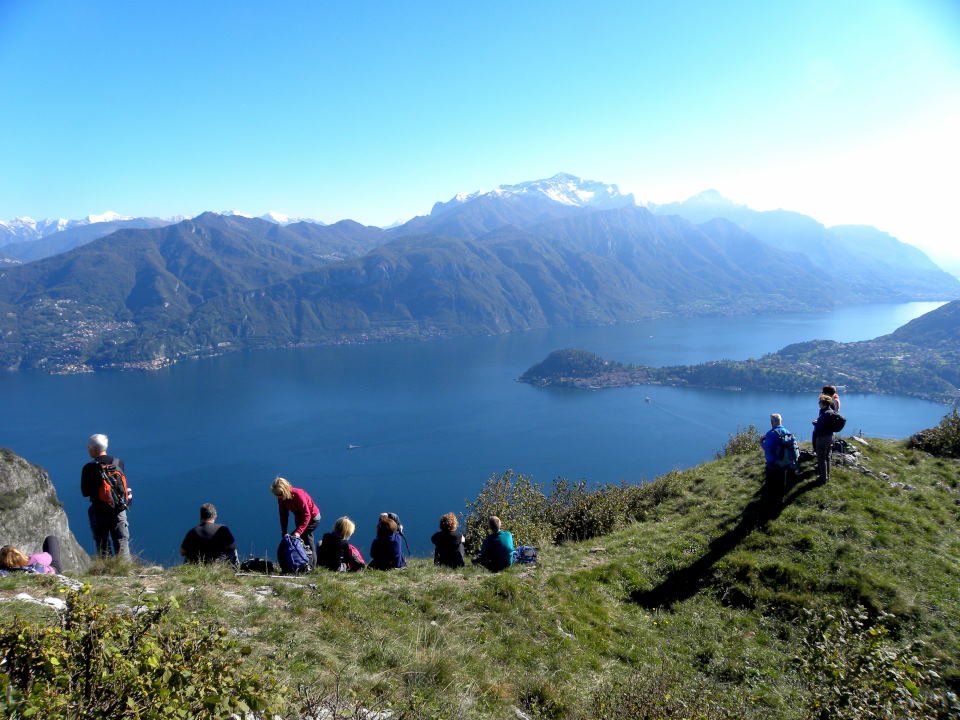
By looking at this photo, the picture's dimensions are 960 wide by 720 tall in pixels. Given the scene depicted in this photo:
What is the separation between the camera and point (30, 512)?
891 cm

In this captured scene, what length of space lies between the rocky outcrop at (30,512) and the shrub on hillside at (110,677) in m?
7.48

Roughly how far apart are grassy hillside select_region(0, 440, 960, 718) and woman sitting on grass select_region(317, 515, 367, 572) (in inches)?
33.2

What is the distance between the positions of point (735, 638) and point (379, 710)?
578 cm

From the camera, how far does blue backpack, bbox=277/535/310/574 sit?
27.2ft

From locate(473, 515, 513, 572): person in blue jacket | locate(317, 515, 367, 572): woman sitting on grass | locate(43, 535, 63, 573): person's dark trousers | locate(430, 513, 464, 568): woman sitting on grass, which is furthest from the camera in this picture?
locate(430, 513, 464, 568): woman sitting on grass

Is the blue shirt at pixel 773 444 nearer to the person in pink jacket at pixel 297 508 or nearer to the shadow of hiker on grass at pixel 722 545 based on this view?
the shadow of hiker on grass at pixel 722 545

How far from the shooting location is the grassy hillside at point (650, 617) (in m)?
4.96

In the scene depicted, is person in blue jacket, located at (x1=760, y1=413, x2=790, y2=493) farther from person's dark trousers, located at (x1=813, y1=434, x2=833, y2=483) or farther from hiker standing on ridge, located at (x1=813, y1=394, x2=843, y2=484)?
person's dark trousers, located at (x1=813, y1=434, x2=833, y2=483)

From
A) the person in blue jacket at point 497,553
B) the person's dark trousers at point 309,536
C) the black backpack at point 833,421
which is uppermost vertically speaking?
the black backpack at point 833,421

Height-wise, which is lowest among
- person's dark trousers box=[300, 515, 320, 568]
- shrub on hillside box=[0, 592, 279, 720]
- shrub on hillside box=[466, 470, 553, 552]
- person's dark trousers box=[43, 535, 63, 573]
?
shrub on hillside box=[466, 470, 553, 552]

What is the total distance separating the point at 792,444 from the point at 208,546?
11655 mm

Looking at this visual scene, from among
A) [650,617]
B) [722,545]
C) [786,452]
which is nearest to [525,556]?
[650,617]

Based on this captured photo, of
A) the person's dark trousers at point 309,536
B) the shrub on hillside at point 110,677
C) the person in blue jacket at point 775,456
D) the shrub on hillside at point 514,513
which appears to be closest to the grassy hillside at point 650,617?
the person in blue jacket at point 775,456

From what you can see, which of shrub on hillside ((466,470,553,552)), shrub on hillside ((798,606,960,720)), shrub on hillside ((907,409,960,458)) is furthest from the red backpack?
shrub on hillside ((907,409,960,458))
